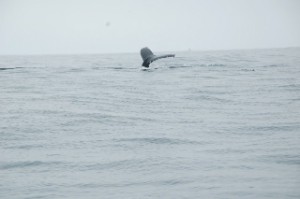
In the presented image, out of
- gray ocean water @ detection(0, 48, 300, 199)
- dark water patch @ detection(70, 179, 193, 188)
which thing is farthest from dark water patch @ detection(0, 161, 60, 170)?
dark water patch @ detection(70, 179, 193, 188)

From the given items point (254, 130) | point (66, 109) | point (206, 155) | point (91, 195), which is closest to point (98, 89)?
point (66, 109)

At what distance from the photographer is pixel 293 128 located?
13148mm

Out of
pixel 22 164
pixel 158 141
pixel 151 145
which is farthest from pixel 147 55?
pixel 22 164

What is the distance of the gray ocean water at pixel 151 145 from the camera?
7930 millimetres

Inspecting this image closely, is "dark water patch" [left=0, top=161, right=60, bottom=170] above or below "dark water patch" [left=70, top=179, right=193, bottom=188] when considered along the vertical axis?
above

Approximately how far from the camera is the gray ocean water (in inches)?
312

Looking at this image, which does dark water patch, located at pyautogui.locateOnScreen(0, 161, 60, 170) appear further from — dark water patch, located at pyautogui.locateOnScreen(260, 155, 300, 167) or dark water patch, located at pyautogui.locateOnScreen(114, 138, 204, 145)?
dark water patch, located at pyautogui.locateOnScreen(260, 155, 300, 167)

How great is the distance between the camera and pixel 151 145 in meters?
11.6

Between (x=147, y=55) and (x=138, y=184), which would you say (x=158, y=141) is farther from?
(x=147, y=55)

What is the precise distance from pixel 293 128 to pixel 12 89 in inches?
743

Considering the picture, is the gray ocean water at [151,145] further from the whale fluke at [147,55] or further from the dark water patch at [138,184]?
the whale fluke at [147,55]

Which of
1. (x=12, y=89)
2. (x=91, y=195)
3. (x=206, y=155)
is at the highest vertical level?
(x=12, y=89)

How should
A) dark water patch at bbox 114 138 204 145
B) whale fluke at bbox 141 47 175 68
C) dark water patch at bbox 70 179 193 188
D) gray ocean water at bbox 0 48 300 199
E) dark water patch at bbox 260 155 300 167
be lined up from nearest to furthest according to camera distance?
1. gray ocean water at bbox 0 48 300 199
2. dark water patch at bbox 70 179 193 188
3. dark water patch at bbox 260 155 300 167
4. dark water patch at bbox 114 138 204 145
5. whale fluke at bbox 141 47 175 68

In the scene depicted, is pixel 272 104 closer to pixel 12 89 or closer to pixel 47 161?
pixel 47 161
